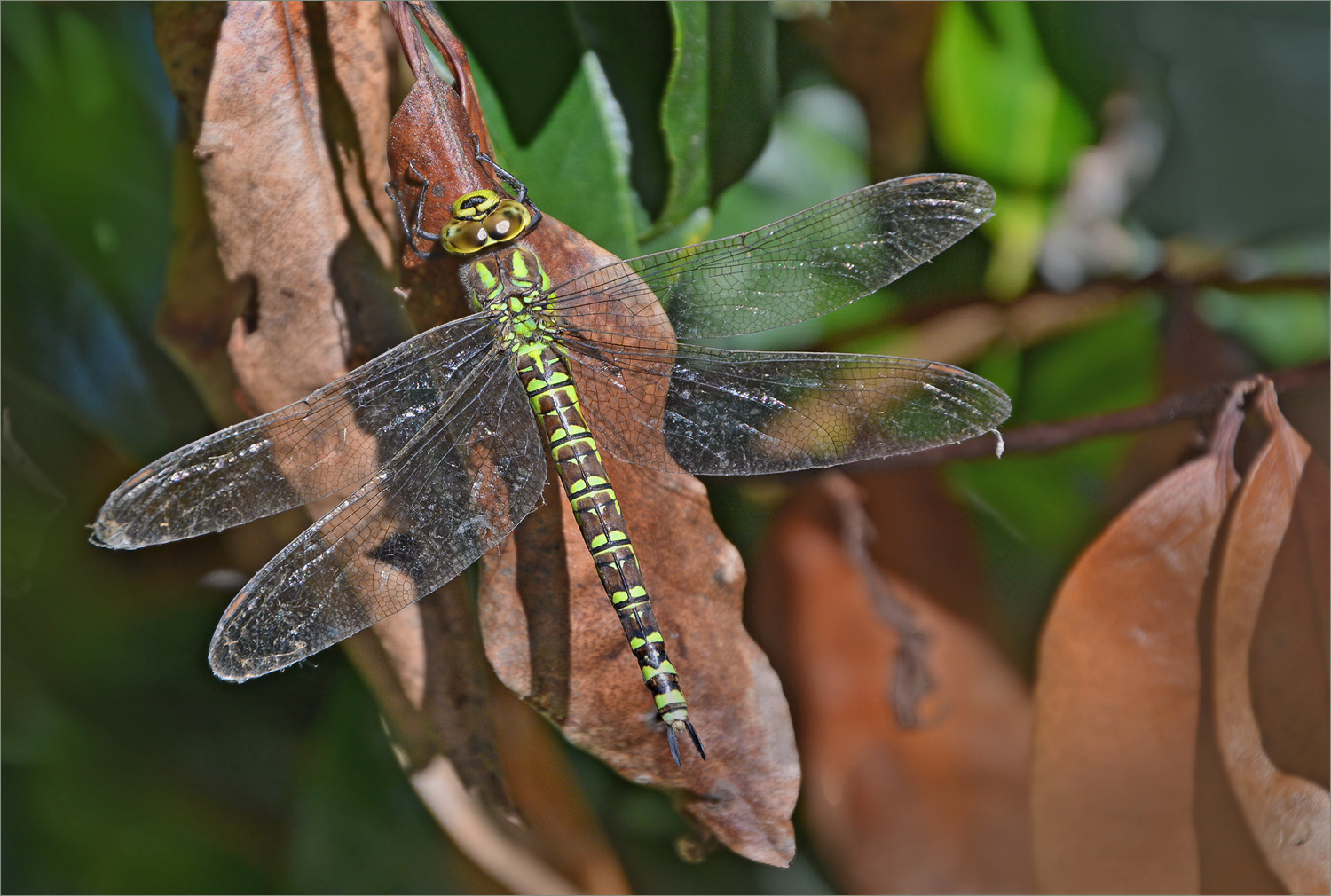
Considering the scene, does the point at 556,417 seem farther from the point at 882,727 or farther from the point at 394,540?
the point at 882,727

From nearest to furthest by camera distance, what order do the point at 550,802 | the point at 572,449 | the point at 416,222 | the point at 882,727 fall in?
the point at 416,222 → the point at 572,449 → the point at 550,802 → the point at 882,727

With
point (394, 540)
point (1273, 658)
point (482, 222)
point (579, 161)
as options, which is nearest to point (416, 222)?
point (482, 222)

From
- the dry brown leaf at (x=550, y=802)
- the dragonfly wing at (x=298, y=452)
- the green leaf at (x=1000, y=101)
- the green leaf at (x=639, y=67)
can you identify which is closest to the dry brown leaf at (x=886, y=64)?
the green leaf at (x=1000, y=101)

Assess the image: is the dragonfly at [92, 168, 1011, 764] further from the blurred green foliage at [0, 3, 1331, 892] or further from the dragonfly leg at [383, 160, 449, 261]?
the blurred green foliage at [0, 3, 1331, 892]

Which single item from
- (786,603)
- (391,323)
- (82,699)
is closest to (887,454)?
(786,603)

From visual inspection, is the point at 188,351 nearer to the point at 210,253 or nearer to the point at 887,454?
the point at 210,253

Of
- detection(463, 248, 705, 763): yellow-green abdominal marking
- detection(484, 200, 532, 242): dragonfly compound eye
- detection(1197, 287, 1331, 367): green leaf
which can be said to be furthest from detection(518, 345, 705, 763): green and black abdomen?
detection(1197, 287, 1331, 367): green leaf

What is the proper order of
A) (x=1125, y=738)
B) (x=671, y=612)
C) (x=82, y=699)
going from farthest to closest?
(x=82, y=699), (x=1125, y=738), (x=671, y=612)
